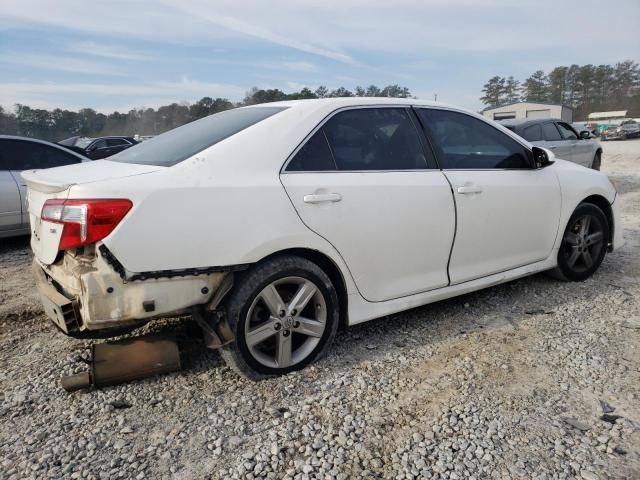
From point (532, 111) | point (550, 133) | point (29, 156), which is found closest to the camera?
point (29, 156)

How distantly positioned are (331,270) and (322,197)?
472mm

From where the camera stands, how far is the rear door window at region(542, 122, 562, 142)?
34.0 ft

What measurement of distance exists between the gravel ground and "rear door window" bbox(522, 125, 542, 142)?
7.17 m

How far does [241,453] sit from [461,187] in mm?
2207

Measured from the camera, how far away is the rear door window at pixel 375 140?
2965 millimetres

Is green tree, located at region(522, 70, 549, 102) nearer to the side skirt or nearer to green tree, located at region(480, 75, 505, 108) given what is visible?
green tree, located at region(480, 75, 505, 108)

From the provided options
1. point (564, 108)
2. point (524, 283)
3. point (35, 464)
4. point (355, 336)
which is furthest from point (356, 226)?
point (564, 108)

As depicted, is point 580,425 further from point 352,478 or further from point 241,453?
point 241,453

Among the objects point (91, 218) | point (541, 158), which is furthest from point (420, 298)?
point (91, 218)

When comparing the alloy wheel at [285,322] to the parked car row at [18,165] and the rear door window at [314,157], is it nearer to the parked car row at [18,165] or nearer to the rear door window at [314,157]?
the rear door window at [314,157]

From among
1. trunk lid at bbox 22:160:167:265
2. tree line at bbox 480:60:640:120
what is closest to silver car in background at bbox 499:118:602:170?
trunk lid at bbox 22:160:167:265

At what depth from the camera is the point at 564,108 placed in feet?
166

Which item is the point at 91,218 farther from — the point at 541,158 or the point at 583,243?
the point at 583,243

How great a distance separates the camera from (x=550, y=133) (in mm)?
10516
